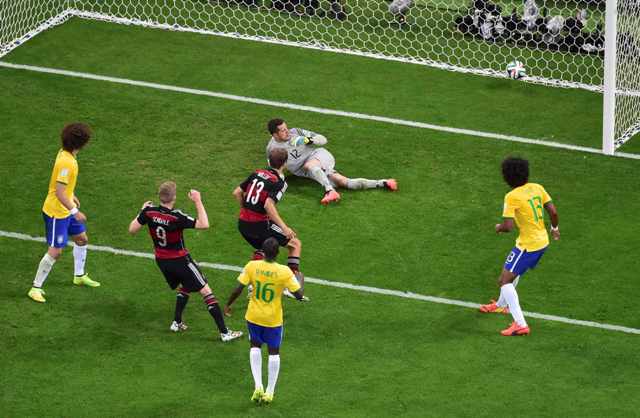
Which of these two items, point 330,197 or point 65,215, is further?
point 330,197

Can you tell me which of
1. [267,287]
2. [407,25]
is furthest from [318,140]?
[407,25]

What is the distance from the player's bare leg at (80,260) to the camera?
1512 cm

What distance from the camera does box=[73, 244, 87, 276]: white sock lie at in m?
15.2

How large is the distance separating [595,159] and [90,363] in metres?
7.95

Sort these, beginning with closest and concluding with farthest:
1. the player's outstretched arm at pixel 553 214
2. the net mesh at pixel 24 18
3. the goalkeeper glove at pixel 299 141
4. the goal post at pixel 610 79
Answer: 1. the player's outstretched arm at pixel 553 214
2. the goalkeeper glove at pixel 299 141
3. the goal post at pixel 610 79
4. the net mesh at pixel 24 18

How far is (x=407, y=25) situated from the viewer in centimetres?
2205

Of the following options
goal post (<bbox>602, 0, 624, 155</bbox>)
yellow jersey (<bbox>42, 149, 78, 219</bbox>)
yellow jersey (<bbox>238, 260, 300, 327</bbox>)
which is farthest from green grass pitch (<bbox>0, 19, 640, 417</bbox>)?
yellow jersey (<bbox>42, 149, 78, 219</bbox>)

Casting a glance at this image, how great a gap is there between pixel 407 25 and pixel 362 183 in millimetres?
5396

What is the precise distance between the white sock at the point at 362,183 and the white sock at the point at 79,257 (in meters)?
3.78

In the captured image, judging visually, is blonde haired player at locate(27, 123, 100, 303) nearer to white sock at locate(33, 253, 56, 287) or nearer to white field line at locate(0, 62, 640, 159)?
white sock at locate(33, 253, 56, 287)

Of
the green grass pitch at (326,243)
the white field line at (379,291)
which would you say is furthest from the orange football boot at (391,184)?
the white field line at (379,291)

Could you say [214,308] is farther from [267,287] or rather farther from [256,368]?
[267,287]

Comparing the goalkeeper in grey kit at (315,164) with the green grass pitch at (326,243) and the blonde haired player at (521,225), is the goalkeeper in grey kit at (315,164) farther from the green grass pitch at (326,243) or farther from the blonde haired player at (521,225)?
the blonde haired player at (521,225)

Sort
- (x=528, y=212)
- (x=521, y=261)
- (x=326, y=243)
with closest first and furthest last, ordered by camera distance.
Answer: (x=528, y=212) < (x=521, y=261) < (x=326, y=243)
